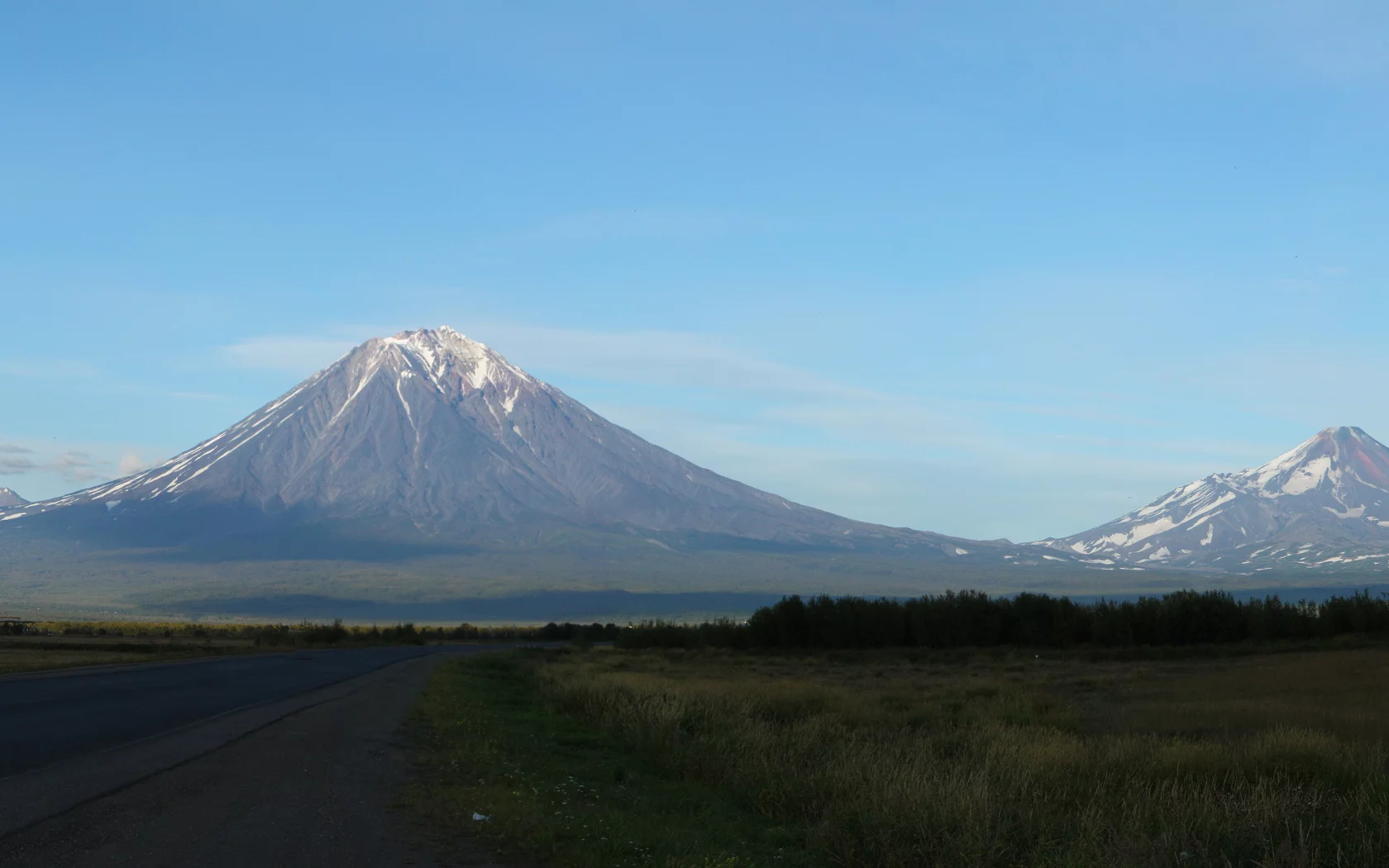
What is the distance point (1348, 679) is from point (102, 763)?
95.8 ft

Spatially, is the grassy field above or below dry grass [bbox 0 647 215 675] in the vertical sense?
above

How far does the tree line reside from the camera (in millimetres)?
64562

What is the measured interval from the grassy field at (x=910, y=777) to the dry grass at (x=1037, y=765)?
4 centimetres

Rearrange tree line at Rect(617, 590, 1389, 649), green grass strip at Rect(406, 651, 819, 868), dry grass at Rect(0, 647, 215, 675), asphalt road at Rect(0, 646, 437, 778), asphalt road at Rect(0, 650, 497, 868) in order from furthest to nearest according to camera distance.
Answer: tree line at Rect(617, 590, 1389, 649), dry grass at Rect(0, 647, 215, 675), asphalt road at Rect(0, 646, 437, 778), green grass strip at Rect(406, 651, 819, 868), asphalt road at Rect(0, 650, 497, 868)

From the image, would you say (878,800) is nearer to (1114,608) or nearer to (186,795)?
(186,795)

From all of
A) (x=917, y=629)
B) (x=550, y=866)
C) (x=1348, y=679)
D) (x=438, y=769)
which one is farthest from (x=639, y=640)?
(x=550, y=866)

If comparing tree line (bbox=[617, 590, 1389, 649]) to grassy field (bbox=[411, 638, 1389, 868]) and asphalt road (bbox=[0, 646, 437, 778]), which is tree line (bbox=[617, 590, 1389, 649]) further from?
asphalt road (bbox=[0, 646, 437, 778])

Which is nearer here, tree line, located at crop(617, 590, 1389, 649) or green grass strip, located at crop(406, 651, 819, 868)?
green grass strip, located at crop(406, 651, 819, 868)

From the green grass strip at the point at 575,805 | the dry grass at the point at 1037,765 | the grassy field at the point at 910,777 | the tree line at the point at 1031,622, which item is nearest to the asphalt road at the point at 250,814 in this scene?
the green grass strip at the point at 575,805

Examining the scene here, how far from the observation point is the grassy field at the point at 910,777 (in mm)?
11039

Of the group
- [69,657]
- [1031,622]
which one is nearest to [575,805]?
[69,657]

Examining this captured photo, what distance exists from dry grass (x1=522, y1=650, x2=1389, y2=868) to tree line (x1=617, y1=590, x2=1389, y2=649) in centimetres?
3604

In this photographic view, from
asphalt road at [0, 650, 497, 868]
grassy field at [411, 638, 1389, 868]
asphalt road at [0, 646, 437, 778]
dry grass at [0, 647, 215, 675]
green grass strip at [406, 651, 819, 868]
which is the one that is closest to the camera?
asphalt road at [0, 650, 497, 868]

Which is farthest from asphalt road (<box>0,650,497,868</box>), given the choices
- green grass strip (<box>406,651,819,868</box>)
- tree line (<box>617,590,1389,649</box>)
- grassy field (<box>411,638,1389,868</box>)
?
tree line (<box>617,590,1389,649</box>)
